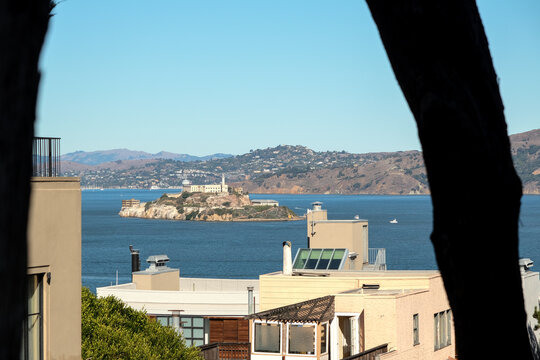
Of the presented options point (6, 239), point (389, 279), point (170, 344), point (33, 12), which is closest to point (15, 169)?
point (6, 239)

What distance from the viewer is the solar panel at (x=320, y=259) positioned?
3673 centimetres

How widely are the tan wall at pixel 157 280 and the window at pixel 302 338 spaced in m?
19.4

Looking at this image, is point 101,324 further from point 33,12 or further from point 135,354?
point 33,12

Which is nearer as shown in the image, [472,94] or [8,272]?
[8,272]

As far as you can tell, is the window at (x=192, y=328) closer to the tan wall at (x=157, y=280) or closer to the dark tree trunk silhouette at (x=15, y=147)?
the tan wall at (x=157, y=280)

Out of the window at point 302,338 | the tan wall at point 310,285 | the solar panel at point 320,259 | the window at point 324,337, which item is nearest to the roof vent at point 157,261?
the solar panel at point 320,259

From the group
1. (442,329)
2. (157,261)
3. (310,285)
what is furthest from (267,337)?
(157,261)

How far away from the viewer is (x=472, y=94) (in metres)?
3.94

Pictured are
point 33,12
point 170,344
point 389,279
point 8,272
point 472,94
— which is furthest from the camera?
point 389,279

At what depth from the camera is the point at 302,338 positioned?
932 inches

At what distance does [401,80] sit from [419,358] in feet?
73.2

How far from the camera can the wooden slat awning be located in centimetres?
2342

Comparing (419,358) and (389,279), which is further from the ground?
(389,279)

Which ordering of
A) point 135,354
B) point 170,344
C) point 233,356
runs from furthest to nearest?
1. point 233,356
2. point 170,344
3. point 135,354
